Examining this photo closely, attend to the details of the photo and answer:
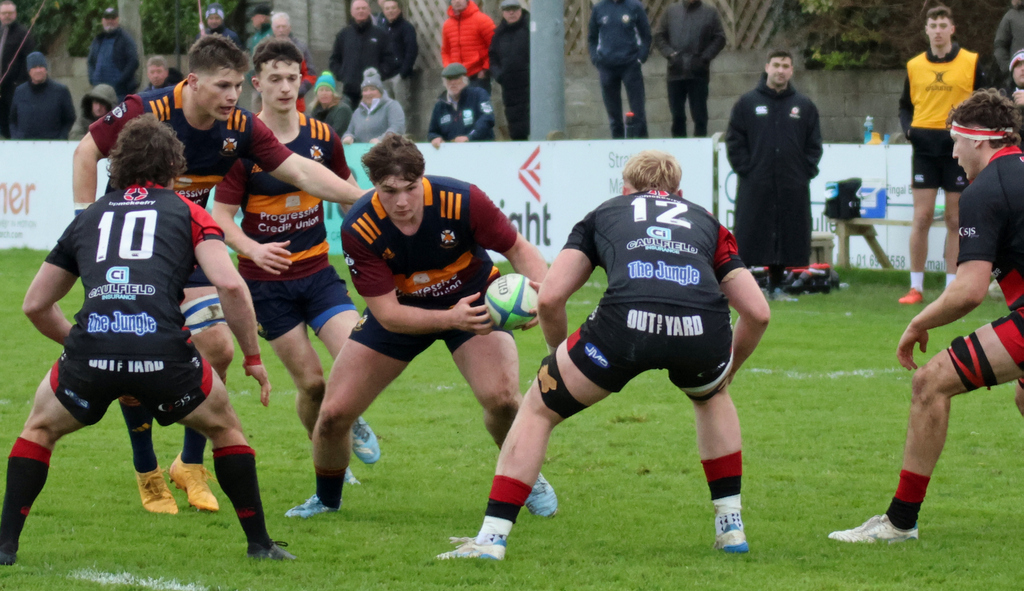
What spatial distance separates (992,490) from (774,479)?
3.55ft

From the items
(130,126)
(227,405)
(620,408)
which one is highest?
(130,126)

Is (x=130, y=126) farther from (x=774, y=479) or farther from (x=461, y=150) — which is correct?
(x=461, y=150)

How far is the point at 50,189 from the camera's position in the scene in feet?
57.7

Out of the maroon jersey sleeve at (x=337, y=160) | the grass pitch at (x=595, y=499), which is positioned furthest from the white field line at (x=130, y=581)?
the maroon jersey sleeve at (x=337, y=160)

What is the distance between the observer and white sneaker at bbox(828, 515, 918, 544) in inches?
215

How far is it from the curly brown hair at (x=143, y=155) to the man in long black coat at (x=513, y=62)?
11762mm

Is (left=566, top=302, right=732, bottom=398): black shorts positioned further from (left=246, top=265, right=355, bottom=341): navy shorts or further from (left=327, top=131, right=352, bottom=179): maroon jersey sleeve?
(left=327, top=131, right=352, bottom=179): maroon jersey sleeve

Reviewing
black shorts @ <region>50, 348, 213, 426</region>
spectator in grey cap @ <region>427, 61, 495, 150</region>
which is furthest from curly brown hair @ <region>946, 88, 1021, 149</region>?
spectator in grey cap @ <region>427, 61, 495, 150</region>

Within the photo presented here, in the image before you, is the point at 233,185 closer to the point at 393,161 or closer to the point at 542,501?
the point at 393,161

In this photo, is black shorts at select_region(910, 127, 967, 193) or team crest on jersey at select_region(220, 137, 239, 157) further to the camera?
black shorts at select_region(910, 127, 967, 193)

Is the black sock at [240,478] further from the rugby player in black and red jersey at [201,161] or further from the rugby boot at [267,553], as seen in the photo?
the rugby player in black and red jersey at [201,161]

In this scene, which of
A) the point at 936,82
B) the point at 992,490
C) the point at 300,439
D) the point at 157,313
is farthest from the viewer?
the point at 936,82

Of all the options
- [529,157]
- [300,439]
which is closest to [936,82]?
[529,157]

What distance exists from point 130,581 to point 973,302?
3.51 meters
